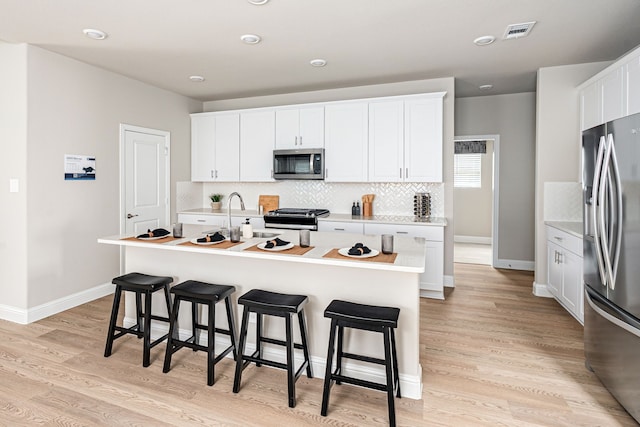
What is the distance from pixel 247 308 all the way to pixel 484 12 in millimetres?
2769

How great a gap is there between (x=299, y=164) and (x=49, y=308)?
3127 millimetres

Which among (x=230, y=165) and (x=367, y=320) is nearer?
(x=367, y=320)

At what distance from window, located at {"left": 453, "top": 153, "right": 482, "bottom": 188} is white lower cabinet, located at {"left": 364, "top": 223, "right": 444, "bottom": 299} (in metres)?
4.54

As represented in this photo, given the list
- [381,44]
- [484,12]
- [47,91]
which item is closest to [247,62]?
[381,44]

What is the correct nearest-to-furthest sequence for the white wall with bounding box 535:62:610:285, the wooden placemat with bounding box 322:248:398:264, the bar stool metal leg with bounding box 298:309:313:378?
1. the wooden placemat with bounding box 322:248:398:264
2. the bar stool metal leg with bounding box 298:309:313:378
3. the white wall with bounding box 535:62:610:285

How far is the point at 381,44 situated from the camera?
3346 millimetres

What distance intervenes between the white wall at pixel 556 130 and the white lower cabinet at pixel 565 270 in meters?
0.23

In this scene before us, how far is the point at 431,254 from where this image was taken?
4.04m

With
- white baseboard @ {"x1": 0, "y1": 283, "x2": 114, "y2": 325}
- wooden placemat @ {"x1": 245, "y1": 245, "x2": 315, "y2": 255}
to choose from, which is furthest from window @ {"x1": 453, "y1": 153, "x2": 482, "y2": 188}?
white baseboard @ {"x1": 0, "y1": 283, "x2": 114, "y2": 325}

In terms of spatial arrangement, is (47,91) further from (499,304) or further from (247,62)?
(499,304)

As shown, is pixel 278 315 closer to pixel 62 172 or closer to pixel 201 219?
pixel 62 172

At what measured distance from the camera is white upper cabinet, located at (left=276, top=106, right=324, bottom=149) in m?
4.69

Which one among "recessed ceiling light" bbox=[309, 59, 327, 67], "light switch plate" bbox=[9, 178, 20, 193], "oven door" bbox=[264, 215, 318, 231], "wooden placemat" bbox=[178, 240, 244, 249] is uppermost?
"recessed ceiling light" bbox=[309, 59, 327, 67]

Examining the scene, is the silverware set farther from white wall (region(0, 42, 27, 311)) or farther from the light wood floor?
white wall (region(0, 42, 27, 311))
